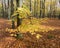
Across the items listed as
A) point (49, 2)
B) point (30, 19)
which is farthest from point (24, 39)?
point (49, 2)

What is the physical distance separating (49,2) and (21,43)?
54.2 metres

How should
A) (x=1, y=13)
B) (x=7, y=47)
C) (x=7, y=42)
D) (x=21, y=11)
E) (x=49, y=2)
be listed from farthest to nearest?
(x=49, y=2), (x=1, y=13), (x=7, y=42), (x=7, y=47), (x=21, y=11)

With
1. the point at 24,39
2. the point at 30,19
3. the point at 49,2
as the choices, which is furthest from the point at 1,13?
the point at 30,19

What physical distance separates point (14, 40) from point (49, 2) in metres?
53.7

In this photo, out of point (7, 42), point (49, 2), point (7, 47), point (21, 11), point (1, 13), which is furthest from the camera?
point (49, 2)

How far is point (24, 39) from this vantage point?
10.9 m

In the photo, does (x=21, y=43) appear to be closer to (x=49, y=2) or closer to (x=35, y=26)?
(x=35, y=26)

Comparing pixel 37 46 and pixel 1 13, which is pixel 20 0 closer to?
pixel 37 46

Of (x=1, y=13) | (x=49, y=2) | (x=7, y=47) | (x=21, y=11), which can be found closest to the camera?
(x=21, y=11)

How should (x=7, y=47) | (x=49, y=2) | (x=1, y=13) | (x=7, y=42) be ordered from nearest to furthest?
1. (x=7, y=47)
2. (x=7, y=42)
3. (x=1, y=13)
4. (x=49, y=2)

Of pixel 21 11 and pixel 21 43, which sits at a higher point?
pixel 21 11

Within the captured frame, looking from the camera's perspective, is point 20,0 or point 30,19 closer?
point 30,19

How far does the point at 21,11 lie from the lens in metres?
6.16

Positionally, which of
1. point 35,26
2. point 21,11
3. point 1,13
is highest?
point 21,11
